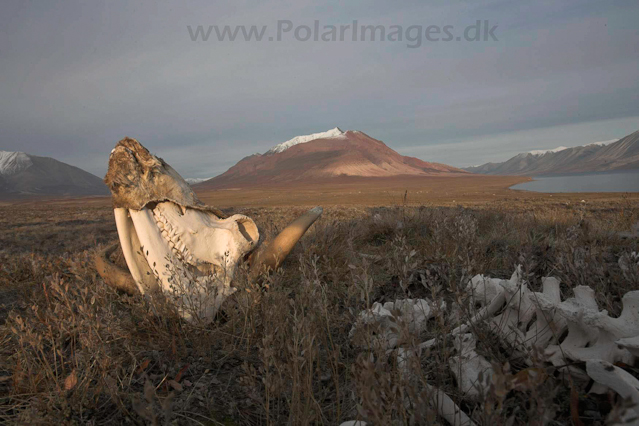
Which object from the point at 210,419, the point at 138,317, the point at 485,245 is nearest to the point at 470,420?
the point at 210,419

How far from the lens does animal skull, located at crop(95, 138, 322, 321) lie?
10.6 ft

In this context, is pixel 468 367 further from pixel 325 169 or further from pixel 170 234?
pixel 325 169

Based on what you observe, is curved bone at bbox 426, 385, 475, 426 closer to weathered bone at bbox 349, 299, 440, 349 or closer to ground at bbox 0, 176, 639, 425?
ground at bbox 0, 176, 639, 425

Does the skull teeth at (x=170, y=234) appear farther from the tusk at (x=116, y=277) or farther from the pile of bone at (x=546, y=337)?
the pile of bone at (x=546, y=337)

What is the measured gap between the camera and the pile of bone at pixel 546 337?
153 cm

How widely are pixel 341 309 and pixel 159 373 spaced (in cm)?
155

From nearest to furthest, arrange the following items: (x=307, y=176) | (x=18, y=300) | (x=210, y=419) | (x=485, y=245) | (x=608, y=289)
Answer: (x=210, y=419)
(x=608, y=289)
(x=18, y=300)
(x=485, y=245)
(x=307, y=176)

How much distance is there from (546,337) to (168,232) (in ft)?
10.4

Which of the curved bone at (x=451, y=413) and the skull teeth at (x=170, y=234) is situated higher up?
the skull teeth at (x=170, y=234)

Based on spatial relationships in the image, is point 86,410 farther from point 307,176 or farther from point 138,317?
point 307,176

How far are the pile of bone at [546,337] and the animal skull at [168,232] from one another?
165cm

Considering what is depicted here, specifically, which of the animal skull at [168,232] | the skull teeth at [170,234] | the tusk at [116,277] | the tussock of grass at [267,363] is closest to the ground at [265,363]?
the tussock of grass at [267,363]

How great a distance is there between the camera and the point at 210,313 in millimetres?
2928

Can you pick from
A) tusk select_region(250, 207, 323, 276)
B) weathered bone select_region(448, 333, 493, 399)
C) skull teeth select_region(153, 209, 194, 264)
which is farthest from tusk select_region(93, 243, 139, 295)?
weathered bone select_region(448, 333, 493, 399)
